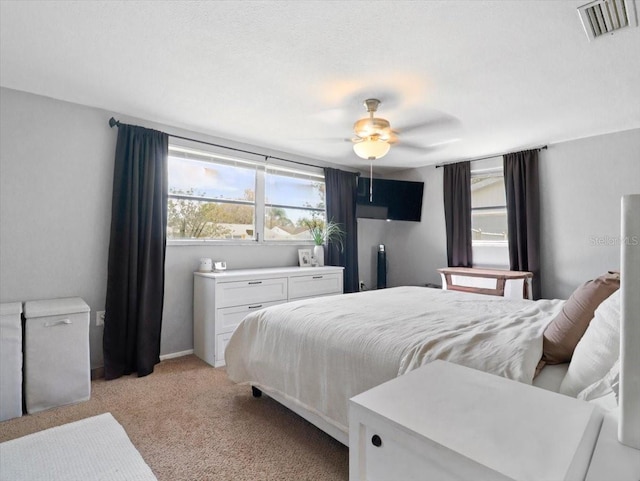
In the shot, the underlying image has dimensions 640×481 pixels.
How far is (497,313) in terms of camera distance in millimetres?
2178

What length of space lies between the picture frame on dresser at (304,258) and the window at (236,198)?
0.59 ft

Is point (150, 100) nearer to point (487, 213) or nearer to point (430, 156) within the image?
point (430, 156)

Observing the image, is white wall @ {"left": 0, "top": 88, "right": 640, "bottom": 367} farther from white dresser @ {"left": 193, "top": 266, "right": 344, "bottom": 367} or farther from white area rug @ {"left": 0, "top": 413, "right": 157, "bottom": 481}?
white area rug @ {"left": 0, "top": 413, "right": 157, "bottom": 481}

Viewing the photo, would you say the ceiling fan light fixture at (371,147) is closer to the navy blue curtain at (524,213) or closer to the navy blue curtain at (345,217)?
the navy blue curtain at (345,217)

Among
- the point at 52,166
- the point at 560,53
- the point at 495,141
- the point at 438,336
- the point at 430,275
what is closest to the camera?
the point at 438,336

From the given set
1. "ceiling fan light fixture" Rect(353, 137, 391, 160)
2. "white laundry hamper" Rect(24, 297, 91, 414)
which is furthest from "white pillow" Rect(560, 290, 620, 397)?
"white laundry hamper" Rect(24, 297, 91, 414)

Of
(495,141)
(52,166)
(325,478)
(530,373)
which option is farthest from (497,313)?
(52,166)

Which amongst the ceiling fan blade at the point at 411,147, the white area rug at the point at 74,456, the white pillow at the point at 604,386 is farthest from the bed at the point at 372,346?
the ceiling fan blade at the point at 411,147

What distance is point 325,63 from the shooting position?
221 cm

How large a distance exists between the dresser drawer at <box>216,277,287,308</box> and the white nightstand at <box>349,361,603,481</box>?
2.47m

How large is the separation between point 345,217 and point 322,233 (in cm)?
53

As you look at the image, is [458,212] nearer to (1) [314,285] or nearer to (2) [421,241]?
(2) [421,241]

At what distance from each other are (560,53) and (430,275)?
3522 mm

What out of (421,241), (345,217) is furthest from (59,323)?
(421,241)
